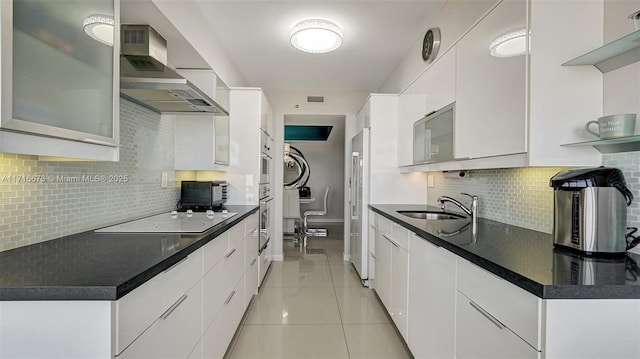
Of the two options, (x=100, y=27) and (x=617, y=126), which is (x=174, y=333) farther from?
(x=617, y=126)

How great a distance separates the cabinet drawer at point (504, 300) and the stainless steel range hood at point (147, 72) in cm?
166

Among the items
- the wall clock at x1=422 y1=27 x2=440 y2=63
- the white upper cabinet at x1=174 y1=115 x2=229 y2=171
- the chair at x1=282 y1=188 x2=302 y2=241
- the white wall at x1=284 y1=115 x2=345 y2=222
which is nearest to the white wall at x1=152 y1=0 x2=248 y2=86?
the white upper cabinet at x1=174 y1=115 x2=229 y2=171

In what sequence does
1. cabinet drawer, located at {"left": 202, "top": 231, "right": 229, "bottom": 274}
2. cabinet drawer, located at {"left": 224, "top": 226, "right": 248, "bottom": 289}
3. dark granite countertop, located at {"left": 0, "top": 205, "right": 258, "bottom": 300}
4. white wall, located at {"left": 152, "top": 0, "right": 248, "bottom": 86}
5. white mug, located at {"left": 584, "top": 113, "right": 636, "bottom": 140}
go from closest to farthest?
dark granite countertop, located at {"left": 0, "top": 205, "right": 258, "bottom": 300}
white mug, located at {"left": 584, "top": 113, "right": 636, "bottom": 140}
cabinet drawer, located at {"left": 202, "top": 231, "right": 229, "bottom": 274}
white wall, located at {"left": 152, "top": 0, "right": 248, "bottom": 86}
cabinet drawer, located at {"left": 224, "top": 226, "right": 248, "bottom": 289}

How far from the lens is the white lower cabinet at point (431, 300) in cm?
141

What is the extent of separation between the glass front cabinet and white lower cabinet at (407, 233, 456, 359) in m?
1.56

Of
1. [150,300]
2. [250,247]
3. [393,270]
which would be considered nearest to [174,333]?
[150,300]

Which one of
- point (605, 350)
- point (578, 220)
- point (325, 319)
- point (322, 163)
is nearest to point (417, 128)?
point (578, 220)

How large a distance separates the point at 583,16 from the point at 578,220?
34.5 inches

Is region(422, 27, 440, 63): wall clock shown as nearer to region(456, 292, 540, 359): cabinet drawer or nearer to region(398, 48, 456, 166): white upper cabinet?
region(398, 48, 456, 166): white upper cabinet

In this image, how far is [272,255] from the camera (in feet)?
14.7

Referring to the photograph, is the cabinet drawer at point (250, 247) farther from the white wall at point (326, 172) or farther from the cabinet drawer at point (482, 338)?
the white wall at point (326, 172)

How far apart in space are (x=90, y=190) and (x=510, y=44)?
Answer: 2.20 metres

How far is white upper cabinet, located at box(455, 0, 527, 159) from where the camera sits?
4.44 feet

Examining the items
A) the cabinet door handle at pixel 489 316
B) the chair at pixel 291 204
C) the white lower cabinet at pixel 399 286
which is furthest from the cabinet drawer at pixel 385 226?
the chair at pixel 291 204
